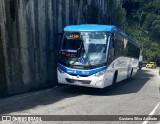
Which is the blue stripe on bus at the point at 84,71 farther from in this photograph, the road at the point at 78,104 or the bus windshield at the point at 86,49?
the road at the point at 78,104

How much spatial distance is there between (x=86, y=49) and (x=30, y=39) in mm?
2973

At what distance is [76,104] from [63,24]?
8853mm

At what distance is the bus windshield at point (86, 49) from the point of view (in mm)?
13539

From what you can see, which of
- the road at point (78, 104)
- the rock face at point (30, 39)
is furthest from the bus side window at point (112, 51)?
the rock face at point (30, 39)

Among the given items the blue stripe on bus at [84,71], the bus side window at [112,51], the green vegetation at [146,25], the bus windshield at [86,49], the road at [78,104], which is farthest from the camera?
the green vegetation at [146,25]

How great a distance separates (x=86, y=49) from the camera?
1370 centimetres

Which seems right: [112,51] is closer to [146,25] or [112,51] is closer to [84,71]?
[84,71]

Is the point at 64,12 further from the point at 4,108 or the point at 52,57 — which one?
the point at 4,108

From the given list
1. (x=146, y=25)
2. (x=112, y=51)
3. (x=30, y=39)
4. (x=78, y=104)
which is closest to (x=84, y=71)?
(x=112, y=51)

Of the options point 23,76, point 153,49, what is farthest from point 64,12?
point 153,49

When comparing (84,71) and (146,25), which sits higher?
(84,71)

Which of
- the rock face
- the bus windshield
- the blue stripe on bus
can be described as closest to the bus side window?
the bus windshield

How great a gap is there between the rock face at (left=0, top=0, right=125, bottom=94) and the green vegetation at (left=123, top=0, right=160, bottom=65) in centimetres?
4706

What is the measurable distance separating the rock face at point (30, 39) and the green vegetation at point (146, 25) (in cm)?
4706
